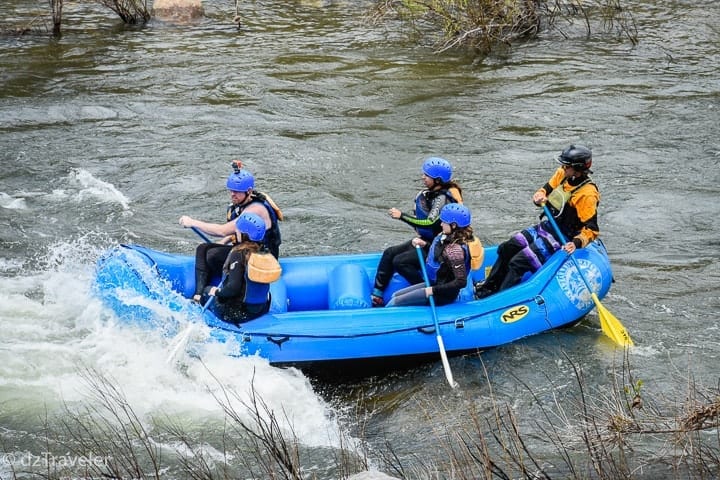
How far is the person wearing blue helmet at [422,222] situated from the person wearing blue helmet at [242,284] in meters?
1.12

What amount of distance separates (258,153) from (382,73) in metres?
3.77

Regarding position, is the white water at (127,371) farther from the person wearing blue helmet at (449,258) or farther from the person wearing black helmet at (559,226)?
the person wearing black helmet at (559,226)

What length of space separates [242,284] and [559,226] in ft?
9.45

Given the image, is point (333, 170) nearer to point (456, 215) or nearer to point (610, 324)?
point (456, 215)

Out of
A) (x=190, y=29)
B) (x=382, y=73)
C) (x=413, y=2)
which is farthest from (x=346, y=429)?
(x=190, y=29)

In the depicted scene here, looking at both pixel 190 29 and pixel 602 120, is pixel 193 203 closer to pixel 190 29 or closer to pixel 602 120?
pixel 602 120

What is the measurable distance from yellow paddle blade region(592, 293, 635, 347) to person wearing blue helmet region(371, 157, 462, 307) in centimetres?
148

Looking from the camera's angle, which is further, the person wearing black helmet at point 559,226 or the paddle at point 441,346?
the person wearing black helmet at point 559,226

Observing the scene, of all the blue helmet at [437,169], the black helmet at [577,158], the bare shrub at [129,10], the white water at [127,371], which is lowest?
the white water at [127,371]

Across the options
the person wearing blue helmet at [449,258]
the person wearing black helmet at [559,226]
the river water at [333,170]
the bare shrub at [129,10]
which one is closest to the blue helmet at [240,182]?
the river water at [333,170]

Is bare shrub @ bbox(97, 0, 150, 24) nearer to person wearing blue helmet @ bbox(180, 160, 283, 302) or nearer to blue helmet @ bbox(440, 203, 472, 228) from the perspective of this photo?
person wearing blue helmet @ bbox(180, 160, 283, 302)

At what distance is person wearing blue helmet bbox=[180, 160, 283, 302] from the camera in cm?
750

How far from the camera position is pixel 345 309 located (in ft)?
24.2

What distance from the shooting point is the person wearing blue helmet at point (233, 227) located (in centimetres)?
750
